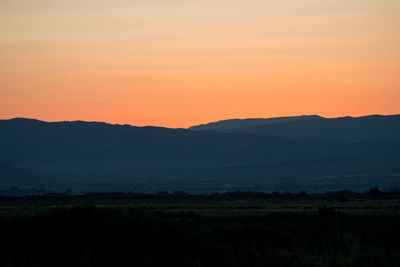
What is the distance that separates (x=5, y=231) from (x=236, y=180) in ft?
495

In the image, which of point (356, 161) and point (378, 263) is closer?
point (378, 263)

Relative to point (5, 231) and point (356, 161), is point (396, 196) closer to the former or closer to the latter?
point (5, 231)

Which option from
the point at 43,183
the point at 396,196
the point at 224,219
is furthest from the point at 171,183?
the point at 224,219

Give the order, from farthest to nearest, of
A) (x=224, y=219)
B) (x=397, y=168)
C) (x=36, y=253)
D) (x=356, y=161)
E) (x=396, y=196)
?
(x=356, y=161)
(x=397, y=168)
(x=396, y=196)
(x=224, y=219)
(x=36, y=253)

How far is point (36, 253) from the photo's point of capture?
21.5 metres

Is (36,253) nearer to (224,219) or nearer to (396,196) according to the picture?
(224,219)

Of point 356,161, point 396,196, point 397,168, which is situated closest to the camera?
point 396,196

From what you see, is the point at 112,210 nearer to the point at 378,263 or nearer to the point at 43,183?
the point at 378,263

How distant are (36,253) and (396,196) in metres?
62.5

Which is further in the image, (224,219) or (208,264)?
(224,219)

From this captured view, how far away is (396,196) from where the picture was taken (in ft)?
257

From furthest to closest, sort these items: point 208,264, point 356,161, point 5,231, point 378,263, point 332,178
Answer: point 356,161 → point 332,178 → point 5,231 → point 208,264 → point 378,263

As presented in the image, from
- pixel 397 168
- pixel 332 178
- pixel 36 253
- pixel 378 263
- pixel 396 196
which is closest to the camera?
pixel 378 263

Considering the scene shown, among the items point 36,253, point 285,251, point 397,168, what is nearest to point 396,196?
point 285,251
